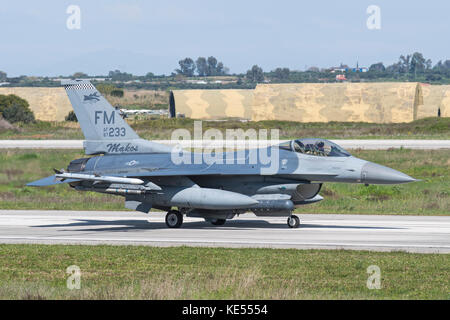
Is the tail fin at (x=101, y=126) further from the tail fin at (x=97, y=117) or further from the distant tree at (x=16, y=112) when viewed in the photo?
the distant tree at (x=16, y=112)

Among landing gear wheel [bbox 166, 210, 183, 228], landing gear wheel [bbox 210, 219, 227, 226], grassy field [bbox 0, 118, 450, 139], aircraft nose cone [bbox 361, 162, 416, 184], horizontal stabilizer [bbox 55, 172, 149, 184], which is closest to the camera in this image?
aircraft nose cone [bbox 361, 162, 416, 184]

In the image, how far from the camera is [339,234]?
20.1 metres

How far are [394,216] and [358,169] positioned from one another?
5194 millimetres

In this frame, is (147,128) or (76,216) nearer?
(76,216)

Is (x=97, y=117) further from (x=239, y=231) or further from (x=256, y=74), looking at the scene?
(x=256, y=74)

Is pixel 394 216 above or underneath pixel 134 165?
underneath

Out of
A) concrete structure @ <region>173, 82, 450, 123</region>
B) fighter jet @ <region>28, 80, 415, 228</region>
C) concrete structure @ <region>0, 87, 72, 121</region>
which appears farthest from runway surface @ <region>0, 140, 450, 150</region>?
fighter jet @ <region>28, 80, 415, 228</region>

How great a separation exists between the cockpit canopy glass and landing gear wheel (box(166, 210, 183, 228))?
12.4ft

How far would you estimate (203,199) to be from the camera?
2109 centimetres

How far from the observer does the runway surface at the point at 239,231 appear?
18.3 meters

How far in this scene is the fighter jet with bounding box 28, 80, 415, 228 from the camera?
20.8 meters

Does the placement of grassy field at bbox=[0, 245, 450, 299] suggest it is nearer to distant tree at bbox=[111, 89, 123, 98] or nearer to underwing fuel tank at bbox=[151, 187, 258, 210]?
underwing fuel tank at bbox=[151, 187, 258, 210]
